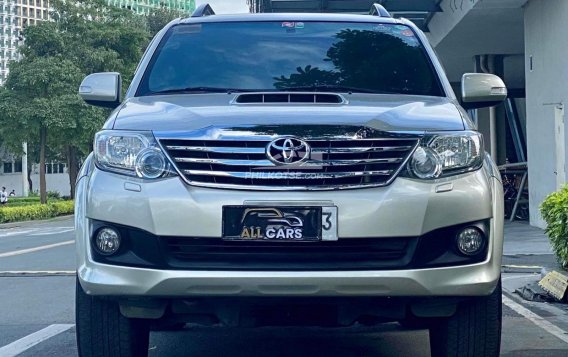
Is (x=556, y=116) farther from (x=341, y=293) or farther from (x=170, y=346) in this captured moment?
(x=341, y=293)

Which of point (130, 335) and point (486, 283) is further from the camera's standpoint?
point (130, 335)

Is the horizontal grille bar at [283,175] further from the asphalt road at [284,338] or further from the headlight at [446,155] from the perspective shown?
the asphalt road at [284,338]

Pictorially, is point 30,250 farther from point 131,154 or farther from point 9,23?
point 9,23

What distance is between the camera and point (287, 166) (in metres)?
4.32

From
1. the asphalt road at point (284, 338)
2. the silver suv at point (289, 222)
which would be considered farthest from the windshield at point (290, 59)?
the asphalt road at point (284, 338)

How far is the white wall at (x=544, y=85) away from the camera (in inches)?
655

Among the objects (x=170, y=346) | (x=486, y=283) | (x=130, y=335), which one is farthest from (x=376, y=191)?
(x=170, y=346)

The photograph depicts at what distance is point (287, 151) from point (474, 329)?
1.32 metres

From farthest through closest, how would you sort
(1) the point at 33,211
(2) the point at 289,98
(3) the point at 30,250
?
(1) the point at 33,211, (3) the point at 30,250, (2) the point at 289,98

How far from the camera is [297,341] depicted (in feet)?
21.6

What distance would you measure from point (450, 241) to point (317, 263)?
25.0 inches

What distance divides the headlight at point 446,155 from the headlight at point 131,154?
117 centimetres

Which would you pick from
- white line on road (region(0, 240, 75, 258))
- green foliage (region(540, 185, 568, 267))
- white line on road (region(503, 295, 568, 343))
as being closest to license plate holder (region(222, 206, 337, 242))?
white line on road (region(503, 295, 568, 343))

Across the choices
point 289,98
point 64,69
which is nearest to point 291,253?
point 289,98
